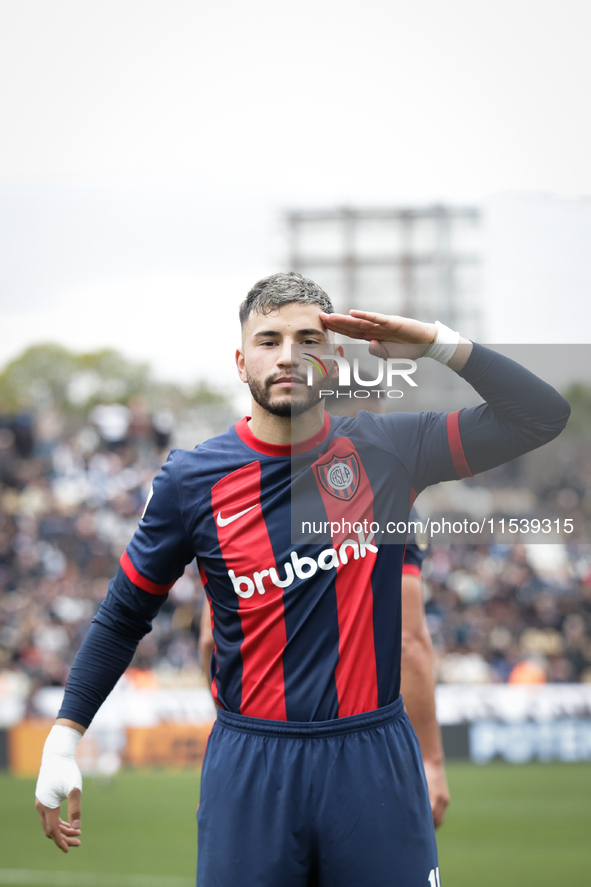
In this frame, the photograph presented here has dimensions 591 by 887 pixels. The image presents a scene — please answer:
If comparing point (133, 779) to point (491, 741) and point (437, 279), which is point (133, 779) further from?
point (437, 279)

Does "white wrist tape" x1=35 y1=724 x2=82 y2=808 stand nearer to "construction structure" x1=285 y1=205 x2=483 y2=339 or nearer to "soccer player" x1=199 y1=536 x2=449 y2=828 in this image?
"soccer player" x1=199 y1=536 x2=449 y2=828

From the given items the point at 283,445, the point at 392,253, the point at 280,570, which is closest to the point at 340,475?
the point at 283,445

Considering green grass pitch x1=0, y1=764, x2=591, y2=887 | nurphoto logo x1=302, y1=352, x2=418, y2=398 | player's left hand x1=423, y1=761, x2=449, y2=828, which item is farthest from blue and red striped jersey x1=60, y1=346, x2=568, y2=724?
green grass pitch x1=0, y1=764, x2=591, y2=887

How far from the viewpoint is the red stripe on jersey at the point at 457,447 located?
253 cm

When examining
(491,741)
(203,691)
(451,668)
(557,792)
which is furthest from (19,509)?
(557,792)

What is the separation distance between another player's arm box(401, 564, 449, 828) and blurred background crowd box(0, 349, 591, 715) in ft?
28.6

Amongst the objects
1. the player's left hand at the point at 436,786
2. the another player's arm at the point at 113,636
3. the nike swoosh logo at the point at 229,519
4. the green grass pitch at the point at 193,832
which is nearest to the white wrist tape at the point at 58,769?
the another player's arm at the point at 113,636

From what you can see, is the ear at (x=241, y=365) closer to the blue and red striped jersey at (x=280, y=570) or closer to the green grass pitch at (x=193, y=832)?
the blue and red striped jersey at (x=280, y=570)

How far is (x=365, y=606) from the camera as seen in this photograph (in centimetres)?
244

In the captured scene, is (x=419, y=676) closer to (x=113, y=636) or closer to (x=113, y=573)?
(x=113, y=636)

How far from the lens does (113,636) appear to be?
266 cm

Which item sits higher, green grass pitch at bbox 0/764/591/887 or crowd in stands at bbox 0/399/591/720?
crowd in stands at bbox 0/399/591/720

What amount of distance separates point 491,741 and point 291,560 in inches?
424

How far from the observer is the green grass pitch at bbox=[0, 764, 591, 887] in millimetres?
6996
